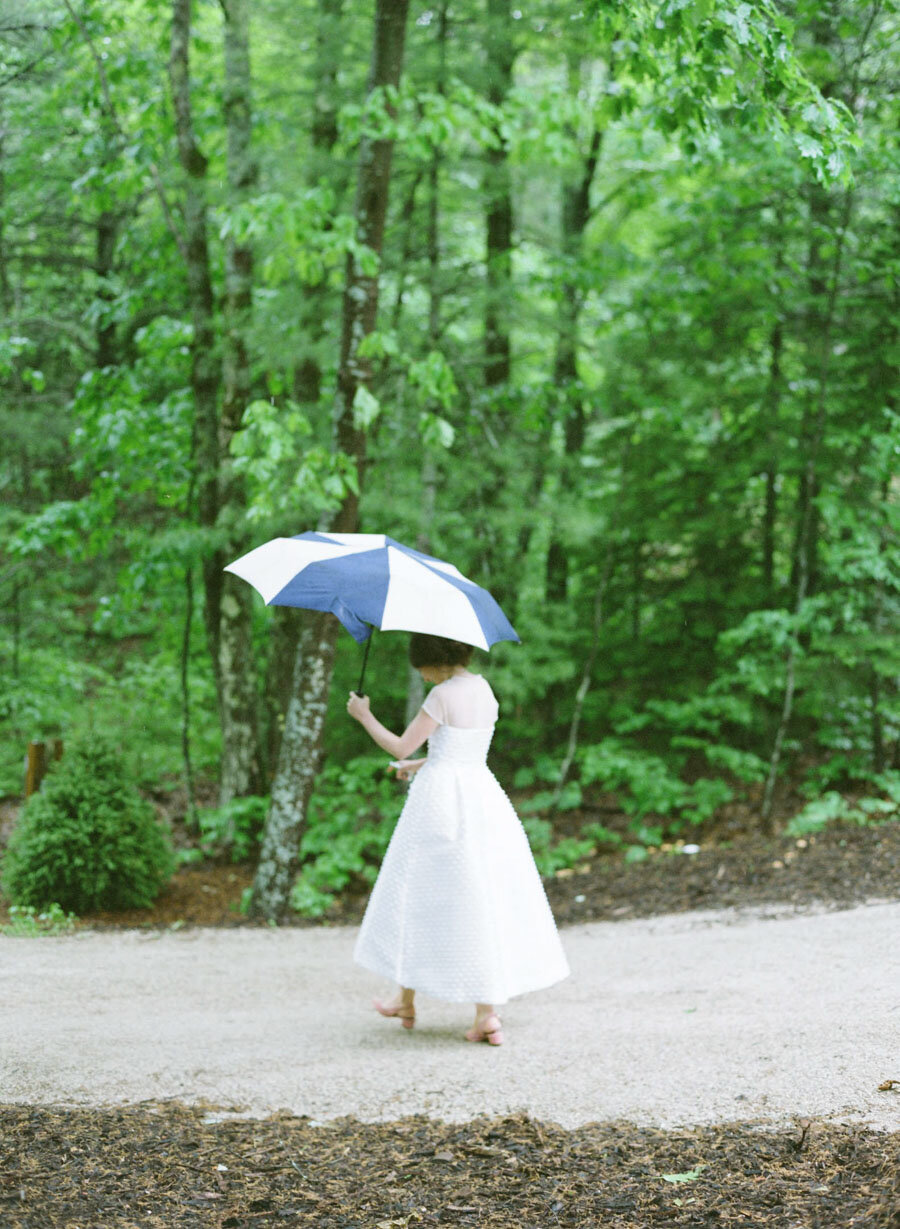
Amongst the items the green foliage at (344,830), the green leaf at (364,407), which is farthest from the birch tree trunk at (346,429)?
the green foliage at (344,830)

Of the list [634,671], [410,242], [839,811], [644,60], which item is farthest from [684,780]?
[644,60]

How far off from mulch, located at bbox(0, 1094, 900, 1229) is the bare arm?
1630 mm

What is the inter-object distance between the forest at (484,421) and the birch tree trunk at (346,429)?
24mm

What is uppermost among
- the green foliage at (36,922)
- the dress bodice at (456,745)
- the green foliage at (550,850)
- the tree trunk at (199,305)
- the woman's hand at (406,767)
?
the tree trunk at (199,305)

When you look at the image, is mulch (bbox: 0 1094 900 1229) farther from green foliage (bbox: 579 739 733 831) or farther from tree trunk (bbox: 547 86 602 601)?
tree trunk (bbox: 547 86 602 601)

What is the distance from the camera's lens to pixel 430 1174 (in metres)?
3.38

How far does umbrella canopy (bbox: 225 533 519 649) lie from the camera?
4551 millimetres

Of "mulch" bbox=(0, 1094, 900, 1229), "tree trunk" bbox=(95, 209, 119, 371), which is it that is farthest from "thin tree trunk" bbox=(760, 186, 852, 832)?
"tree trunk" bbox=(95, 209, 119, 371)

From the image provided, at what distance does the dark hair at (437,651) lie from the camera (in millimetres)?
5051

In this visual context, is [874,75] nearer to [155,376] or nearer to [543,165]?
[543,165]

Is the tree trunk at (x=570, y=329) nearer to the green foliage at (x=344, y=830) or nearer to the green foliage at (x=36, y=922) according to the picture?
the green foliage at (x=344, y=830)

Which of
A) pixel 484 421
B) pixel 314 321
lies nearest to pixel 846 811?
pixel 484 421

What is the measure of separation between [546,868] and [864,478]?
15.2 feet

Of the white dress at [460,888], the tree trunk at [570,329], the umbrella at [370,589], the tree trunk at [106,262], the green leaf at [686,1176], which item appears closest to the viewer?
the green leaf at [686,1176]
